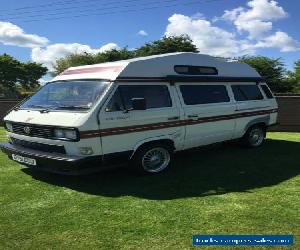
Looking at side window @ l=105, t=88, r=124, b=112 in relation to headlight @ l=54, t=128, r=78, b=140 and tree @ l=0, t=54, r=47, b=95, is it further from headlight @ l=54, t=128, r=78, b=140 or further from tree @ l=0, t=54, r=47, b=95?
tree @ l=0, t=54, r=47, b=95

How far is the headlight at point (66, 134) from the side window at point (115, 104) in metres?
0.73

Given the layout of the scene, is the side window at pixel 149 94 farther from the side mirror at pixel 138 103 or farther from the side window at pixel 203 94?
the side window at pixel 203 94

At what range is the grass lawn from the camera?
210 inches

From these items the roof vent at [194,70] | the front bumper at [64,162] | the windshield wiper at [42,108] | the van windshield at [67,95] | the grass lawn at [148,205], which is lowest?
the grass lawn at [148,205]

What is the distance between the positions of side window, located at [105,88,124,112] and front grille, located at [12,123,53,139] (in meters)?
1.08

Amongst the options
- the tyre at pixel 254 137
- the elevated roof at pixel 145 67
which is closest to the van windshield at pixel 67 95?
the elevated roof at pixel 145 67

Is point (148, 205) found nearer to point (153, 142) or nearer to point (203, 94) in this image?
point (153, 142)

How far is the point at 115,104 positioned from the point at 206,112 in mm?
2541

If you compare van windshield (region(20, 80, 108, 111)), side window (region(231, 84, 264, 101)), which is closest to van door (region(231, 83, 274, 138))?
side window (region(231, 84, 264, 101))

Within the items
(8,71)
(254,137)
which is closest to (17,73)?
(8,71)

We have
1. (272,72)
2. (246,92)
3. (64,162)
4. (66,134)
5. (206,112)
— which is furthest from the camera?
(272,72)

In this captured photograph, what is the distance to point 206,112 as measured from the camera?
30.7 ft

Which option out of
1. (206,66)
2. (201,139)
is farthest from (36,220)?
(206,66)

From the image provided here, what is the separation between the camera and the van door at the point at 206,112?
9.03 meters
